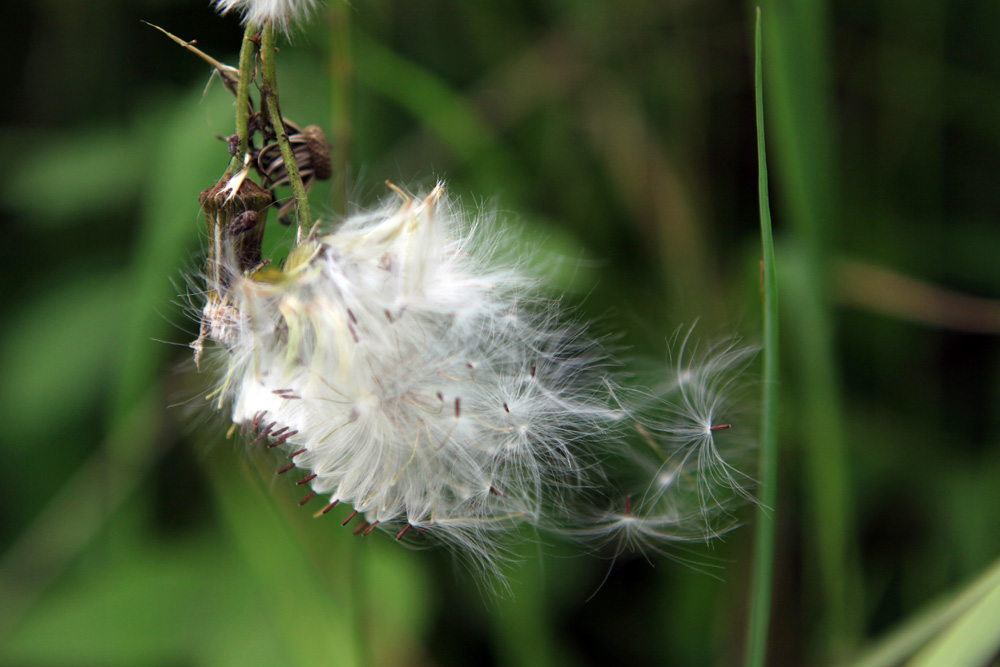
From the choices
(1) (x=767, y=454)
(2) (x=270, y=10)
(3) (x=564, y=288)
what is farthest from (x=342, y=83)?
(1) (x=767, y=454)

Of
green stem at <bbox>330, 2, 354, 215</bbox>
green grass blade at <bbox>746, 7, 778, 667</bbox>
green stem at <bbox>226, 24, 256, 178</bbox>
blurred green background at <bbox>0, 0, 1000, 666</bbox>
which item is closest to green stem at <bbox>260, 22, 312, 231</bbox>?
green stem at <bbox>226, 24, 256, 178</bbox>

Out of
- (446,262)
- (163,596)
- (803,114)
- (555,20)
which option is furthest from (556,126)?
(163,596)

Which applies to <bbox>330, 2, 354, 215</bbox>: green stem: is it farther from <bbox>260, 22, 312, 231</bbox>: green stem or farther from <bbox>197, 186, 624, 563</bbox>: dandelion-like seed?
<bbox>260, 22, 312, 231</bbox>: green stem

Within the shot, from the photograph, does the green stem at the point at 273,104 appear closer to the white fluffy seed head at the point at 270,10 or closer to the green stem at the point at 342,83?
the white fluffy seed head at the point at 270,10

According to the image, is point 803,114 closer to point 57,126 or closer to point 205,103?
point 205,103

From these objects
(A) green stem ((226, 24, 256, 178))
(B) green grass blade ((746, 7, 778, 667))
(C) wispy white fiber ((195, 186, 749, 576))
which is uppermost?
(A) green stem ((226, 24, 256, 178))

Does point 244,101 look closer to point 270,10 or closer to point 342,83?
point 270,10
